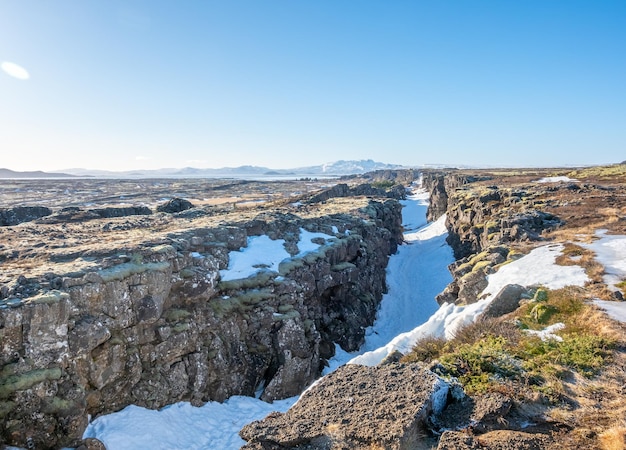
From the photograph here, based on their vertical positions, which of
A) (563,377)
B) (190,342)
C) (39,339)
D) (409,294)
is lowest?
(409,294)

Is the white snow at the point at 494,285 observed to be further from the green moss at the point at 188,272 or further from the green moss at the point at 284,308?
the green moss at the point at 188,272

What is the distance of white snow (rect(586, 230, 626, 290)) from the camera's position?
607 inches

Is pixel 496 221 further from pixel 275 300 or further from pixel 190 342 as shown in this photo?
pixel 190 342

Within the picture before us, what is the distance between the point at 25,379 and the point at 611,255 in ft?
85.7

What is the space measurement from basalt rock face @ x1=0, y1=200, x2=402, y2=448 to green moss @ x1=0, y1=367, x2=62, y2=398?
29mm

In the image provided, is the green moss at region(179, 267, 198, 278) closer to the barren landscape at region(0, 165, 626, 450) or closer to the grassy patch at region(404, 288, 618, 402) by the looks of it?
the barren landscape at region(0, 165, 626, 450)

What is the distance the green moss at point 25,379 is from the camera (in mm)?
11961

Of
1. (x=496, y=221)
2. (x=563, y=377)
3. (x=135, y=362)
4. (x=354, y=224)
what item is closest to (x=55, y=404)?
(x=135, y=362)

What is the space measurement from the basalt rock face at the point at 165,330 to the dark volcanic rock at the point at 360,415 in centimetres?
966

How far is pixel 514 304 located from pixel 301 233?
55.6 feet

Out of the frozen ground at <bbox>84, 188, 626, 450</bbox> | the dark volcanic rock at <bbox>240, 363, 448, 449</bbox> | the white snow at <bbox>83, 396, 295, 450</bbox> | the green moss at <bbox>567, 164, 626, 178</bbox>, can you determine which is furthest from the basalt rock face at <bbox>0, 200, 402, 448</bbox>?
the green moss at <bbox>567, 164, 626, 178</bbox>

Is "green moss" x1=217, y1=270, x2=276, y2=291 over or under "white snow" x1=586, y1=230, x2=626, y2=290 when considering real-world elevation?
under

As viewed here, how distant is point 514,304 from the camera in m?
14.6

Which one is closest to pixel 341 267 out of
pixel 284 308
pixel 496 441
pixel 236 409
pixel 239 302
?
pixel 284 308
